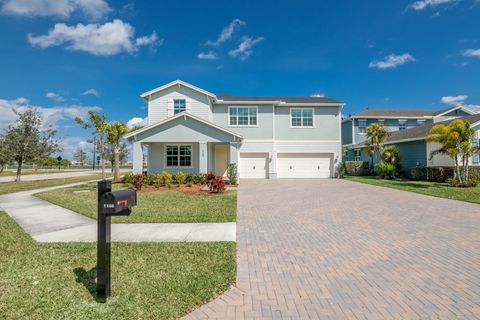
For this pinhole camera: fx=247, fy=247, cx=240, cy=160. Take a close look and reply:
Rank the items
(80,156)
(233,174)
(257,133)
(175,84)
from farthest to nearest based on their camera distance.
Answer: (80,156)
(257,133)
(175,84)
(233,174)

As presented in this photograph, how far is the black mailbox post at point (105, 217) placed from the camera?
10.4 ft

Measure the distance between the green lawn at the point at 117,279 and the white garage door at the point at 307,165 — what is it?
1783 centimetres

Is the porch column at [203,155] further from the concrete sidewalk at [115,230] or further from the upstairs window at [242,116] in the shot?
the concrete sidewalk at [115,230]

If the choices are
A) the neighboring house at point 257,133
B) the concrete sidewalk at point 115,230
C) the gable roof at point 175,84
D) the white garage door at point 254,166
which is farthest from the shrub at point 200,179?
the concrete sidewalk at point 115,230

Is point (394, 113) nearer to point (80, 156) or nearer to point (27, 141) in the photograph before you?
point (27, 141)

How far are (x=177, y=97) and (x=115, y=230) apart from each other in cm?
1646

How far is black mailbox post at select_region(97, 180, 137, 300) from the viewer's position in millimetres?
3166

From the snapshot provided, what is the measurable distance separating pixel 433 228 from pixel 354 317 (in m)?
5.18

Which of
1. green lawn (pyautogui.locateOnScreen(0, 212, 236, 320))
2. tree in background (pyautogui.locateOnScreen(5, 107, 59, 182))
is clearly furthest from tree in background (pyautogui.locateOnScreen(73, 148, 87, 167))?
green lawn (pyautogui.locateOnScreen(0, 212, 236, 320))

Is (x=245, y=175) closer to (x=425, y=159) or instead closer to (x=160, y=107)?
(x=160, y=107)

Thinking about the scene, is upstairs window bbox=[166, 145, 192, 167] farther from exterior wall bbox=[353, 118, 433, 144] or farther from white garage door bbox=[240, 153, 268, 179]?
exterior wall bbox=[353, 118, 433, 144]

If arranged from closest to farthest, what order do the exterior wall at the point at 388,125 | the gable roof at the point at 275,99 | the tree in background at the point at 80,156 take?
1. the gable roof at the point at 275,99
2. the exterior wall at the point at 388,125
3. the tree in background at the point at 80,156

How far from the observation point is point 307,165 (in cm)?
2261

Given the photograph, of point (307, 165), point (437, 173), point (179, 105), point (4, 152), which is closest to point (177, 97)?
point (179, 105)
